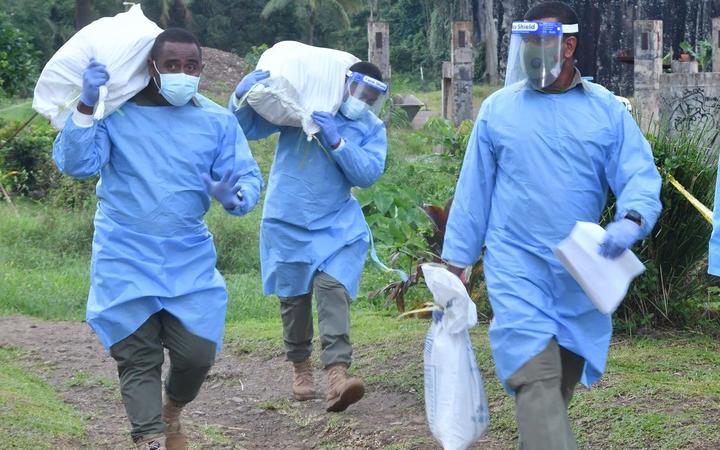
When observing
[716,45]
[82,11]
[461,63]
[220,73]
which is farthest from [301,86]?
[82,11]

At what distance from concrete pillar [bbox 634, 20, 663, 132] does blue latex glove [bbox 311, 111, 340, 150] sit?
9488 millimetres

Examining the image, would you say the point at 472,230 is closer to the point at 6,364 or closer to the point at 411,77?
the point at 6,364

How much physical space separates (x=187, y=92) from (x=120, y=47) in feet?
1.12

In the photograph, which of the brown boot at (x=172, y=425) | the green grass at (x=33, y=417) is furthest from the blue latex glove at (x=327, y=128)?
the green grass at (x=33, y=417)

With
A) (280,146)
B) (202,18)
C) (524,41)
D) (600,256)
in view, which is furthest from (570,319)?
(202,18)

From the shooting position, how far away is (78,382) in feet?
25.3

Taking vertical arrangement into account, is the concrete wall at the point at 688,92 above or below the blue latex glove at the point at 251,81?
below

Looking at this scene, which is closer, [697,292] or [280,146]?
[280,146]

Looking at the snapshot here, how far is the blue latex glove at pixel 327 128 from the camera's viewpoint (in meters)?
6.30

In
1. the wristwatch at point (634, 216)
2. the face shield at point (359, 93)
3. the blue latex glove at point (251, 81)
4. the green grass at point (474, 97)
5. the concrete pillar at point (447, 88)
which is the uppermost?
the blue latex glove at point (251, 81)

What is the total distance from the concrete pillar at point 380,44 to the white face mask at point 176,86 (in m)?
11.0

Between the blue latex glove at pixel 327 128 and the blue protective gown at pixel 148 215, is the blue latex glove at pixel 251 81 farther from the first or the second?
the blue protective gown at pixel 148 215

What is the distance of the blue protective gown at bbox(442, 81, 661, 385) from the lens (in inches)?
177

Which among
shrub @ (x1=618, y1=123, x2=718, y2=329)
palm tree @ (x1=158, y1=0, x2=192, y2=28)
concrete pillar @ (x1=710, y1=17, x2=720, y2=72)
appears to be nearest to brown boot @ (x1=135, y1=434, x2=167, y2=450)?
shrub @ (x1=618, y1=123, x2=718, y2=329)
